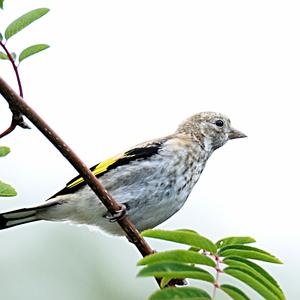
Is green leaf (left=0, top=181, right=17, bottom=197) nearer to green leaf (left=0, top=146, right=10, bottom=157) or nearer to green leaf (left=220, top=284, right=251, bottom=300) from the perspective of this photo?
green leaf (left=0, top=146, right=10, bottom=157)

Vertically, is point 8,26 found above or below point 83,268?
above

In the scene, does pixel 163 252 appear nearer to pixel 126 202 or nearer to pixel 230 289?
pixel 230 289

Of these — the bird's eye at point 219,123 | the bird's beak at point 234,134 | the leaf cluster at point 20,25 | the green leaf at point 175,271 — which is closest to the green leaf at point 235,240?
the green leaf at point 175,271

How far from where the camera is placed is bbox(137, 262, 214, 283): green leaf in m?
2.00

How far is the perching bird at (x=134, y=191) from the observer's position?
5273mm

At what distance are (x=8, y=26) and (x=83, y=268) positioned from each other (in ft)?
25.8

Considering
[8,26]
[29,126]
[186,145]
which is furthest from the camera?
[186,145]

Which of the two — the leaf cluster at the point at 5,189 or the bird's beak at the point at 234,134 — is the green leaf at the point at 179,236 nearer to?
the leaf cluster at the point at 5,189

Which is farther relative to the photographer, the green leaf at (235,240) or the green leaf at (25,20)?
the green leaf at (25,20)

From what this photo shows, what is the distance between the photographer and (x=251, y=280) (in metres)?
2.30

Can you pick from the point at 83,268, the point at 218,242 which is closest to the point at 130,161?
the point at 218,242

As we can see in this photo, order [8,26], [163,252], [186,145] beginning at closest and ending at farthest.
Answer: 1. [163,252]
2. [8,26]
3. [186,145]

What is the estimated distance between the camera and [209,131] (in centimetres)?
681

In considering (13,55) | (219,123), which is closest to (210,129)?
(219,123)
